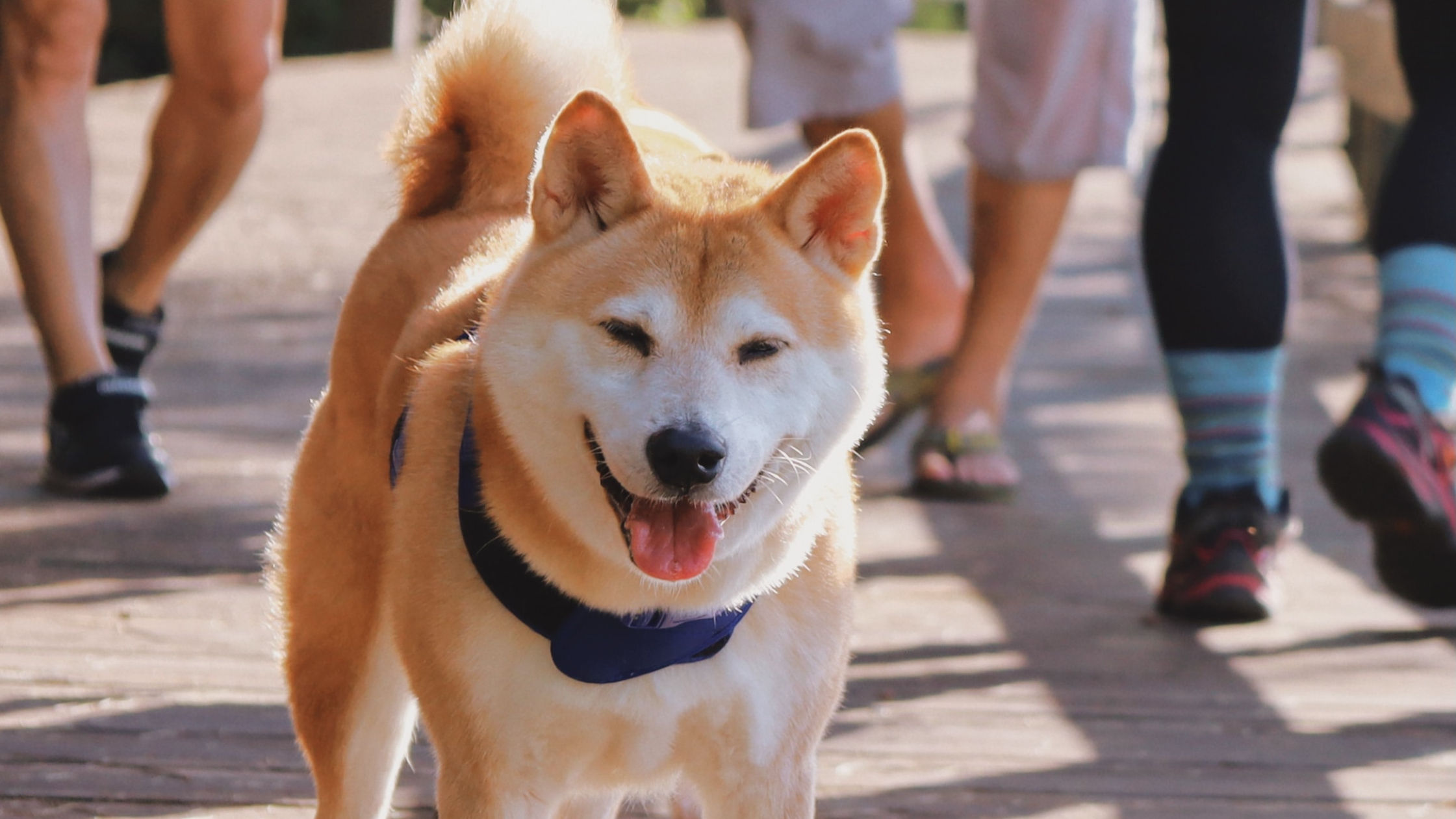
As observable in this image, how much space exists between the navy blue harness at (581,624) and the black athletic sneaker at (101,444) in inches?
77.0

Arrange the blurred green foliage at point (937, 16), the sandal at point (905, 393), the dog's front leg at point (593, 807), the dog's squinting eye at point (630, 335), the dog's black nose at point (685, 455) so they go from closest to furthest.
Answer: the dog's black nose at point (685, 455), the dog's squinting eye at point (630, 335), the dog's front leg at point (593, 807), the sandal at point (905, 393), the blurred green foliage at point (937, 16)

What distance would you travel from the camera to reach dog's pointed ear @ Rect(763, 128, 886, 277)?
1.94m

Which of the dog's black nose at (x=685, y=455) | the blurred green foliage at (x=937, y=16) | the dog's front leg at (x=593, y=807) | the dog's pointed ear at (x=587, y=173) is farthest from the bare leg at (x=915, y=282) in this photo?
the blurred green foliage at (x=937, y=16)

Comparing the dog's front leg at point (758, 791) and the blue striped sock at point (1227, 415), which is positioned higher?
the dog's front leg at point (758, 791)

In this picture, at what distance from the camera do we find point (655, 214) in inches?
76.6

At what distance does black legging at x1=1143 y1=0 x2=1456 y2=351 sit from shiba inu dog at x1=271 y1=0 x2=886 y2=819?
1.35m

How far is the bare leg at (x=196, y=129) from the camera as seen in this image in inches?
139

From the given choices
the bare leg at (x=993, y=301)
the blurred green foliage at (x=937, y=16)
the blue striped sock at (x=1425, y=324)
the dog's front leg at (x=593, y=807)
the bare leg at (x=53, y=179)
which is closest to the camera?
the dog's front leg at (x=593, y=807)

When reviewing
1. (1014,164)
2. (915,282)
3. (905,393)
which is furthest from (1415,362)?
(915,282)

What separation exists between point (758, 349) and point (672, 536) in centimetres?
23

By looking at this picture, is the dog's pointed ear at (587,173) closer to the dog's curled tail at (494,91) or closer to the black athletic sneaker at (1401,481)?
the dog's curled tail at (494,91)

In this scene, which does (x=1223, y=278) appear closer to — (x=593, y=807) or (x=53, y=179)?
(x=593, y=807)

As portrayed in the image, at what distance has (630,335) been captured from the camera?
6.10ft

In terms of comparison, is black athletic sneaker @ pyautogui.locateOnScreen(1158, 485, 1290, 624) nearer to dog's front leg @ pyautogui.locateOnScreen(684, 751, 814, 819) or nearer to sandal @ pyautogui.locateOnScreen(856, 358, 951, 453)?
sandal @ pyautogui.locateOnScreen(856, 358, 951, 453)
